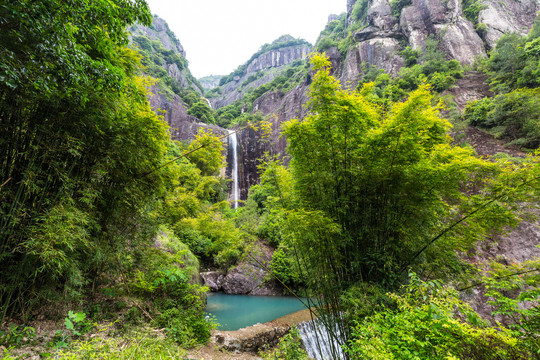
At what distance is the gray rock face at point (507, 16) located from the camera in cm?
1875

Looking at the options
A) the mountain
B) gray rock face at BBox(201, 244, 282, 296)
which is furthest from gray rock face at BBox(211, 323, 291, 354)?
the mountain

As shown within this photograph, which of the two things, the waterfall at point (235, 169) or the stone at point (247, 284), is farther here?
the waterfall at point (235, 169)

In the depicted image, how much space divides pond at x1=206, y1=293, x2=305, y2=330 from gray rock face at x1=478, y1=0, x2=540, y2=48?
27.5 m

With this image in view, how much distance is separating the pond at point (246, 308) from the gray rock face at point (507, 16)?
2754 cm

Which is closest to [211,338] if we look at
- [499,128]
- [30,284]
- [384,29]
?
[30,284]

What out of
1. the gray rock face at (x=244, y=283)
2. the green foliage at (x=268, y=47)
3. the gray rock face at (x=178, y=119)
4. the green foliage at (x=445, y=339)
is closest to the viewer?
the green foliage at (x=445, y=339)

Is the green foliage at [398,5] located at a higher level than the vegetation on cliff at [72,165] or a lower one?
higher

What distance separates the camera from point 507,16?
64.1 ft

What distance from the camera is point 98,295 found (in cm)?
307

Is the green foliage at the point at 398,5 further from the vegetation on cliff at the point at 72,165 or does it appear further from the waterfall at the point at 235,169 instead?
the vegetation on cliff at the point at 72,165

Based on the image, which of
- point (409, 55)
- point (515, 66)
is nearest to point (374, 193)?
point (515, 66)

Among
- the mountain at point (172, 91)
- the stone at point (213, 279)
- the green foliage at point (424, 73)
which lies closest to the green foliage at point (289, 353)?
the stone at point (213, 279)

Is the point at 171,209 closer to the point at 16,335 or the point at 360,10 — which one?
the point at 16,335

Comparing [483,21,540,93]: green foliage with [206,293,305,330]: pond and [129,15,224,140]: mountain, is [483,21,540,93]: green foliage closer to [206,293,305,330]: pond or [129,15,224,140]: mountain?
[206,293,305,330]: pond
